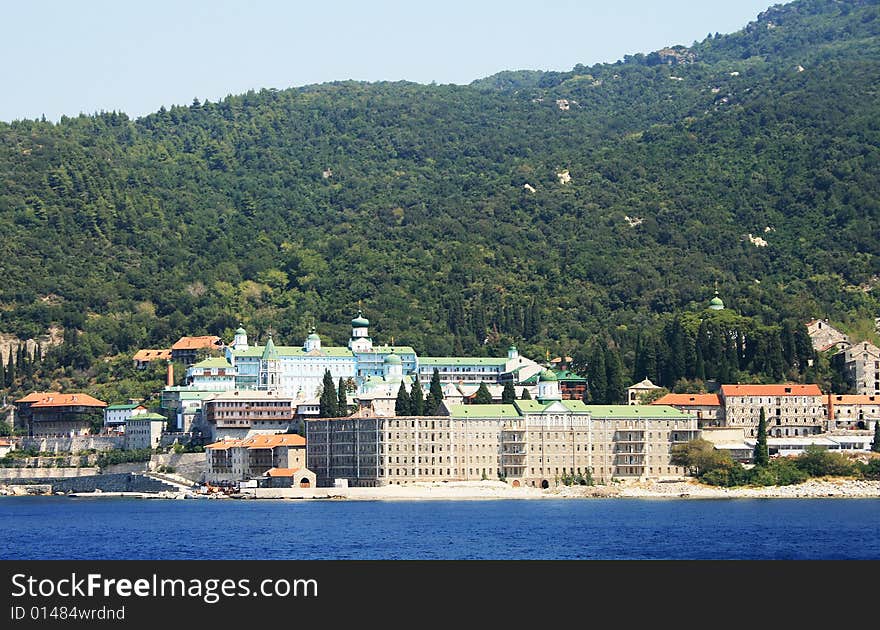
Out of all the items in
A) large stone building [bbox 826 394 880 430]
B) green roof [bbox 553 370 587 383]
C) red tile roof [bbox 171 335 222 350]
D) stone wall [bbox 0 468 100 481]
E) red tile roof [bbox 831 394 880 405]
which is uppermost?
red tile roof [bbox 171 335 222 350]

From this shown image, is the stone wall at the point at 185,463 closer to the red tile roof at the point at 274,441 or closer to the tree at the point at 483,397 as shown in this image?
the red tile roof at the point at 274,441

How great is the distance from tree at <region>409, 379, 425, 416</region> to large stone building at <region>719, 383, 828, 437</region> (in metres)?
21.8

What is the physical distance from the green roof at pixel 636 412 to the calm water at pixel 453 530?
31.6ft

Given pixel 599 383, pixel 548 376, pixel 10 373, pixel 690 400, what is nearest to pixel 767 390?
pixel 690 400

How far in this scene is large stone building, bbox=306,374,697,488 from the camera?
A: 427 ft

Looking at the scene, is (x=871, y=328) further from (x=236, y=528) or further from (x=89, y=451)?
(x=236, y=528)

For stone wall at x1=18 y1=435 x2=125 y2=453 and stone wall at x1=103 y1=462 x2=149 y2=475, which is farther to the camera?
stone wall at x1=18 y1=435 x2=125 y2=453

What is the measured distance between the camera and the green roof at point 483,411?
131875 mm

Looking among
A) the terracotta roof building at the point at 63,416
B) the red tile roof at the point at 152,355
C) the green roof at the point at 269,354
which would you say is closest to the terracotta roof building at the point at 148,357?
the red tile roof at the point at 152,355

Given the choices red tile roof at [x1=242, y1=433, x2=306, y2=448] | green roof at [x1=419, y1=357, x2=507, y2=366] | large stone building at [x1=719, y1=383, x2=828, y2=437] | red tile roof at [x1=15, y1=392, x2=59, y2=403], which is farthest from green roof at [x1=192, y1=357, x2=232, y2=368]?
large stone building at [x1=719, y1=383, x2=828, y2=437]

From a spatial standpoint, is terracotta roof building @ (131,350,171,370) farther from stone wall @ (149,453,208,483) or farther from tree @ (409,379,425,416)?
tree @ (409,379,425,416)
